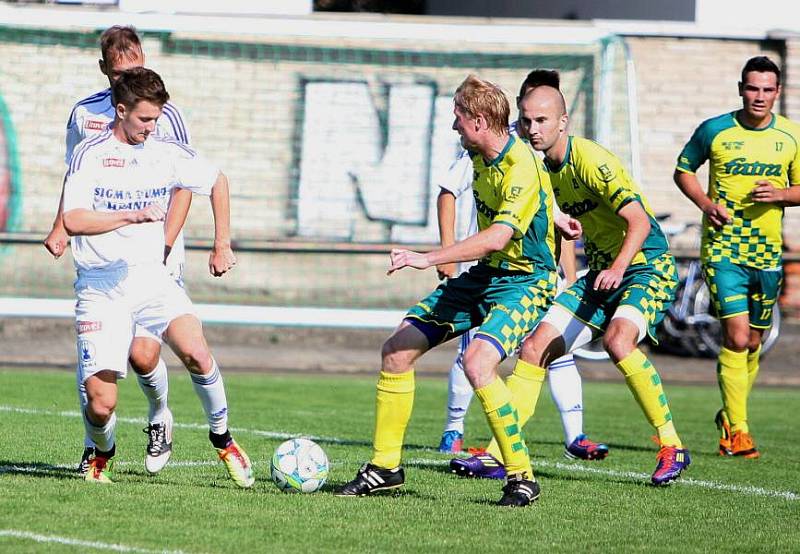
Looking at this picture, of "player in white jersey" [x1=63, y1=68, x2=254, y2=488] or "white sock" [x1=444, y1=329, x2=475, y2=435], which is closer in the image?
"player in white jersey" [x1=63, y1=68, x2=254, y2=488]

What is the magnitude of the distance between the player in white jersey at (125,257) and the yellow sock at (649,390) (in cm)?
200

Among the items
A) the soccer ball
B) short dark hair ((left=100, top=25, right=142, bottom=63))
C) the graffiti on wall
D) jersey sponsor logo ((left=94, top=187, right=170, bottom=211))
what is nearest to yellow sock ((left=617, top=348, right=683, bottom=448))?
the soccer ball

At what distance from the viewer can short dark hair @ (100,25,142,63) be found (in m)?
6.88

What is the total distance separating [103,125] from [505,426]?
253 centimetres

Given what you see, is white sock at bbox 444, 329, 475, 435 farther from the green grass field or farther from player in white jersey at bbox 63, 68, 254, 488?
player in white jersey at bbox 63, 68, 254, 488

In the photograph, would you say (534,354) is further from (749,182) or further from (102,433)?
(749,182)

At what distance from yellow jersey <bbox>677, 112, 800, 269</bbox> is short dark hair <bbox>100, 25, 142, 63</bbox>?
3910 mm

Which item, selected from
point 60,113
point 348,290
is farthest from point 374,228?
point 60,113

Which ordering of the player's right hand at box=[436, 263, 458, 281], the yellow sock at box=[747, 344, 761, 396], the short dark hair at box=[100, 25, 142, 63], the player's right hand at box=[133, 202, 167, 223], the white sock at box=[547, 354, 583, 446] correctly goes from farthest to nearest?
the yellow sock at box=[747, 344, 761, 396] → the white sock at box=[547, 354, 583, 446] → the player's right hand at box=[436, 263, 458, 281] → the short dark hair at box=[100, 25, 142, 63] → the player's right hand at box=[133, 202, 167, 223]

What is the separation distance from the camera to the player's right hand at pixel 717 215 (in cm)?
883

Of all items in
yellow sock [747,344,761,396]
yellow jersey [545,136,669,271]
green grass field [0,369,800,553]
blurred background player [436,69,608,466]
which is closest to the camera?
green grass field [0,369,800,553]

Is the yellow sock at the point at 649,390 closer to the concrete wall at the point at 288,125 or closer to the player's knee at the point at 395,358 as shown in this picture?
the player's knee at the point at 395,358

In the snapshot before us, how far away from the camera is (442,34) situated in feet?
47.8

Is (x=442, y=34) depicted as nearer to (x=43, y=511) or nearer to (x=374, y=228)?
(x=374, y=228)
